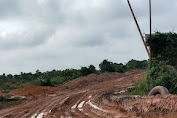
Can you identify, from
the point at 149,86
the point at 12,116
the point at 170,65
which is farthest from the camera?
the point at 170,65

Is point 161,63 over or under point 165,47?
under

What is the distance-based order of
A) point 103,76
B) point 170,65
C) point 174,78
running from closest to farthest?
point 174,78 → point 170,65 → point 103,76

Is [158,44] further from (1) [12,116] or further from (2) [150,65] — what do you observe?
(1) [12,116]

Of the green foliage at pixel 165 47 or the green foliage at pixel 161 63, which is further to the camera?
the green foliage at pixel 165 47

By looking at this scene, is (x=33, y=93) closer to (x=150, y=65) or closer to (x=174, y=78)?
(x=150, y=65)

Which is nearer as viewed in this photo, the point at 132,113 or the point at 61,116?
the point at 132,113

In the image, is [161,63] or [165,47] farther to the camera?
[165,47]

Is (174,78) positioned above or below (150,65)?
below

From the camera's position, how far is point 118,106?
10156 millimetres

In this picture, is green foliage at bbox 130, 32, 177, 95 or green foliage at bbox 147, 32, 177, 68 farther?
green foliage at bbox 147, 32, 177, 68

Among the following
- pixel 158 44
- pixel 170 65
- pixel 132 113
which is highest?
pixel 158 44

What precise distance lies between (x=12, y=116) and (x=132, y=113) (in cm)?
674

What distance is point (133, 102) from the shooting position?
365 inches

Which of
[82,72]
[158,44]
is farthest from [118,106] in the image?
[82,72]
